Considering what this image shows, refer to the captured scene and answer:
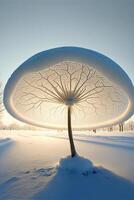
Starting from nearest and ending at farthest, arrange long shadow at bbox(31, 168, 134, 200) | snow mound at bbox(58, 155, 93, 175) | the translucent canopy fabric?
1. long shadow at bbox(31, 168, 134, 200)
2. the translucent canopy fabric
3. snow mound at bbox(58, 155, 93, 175)

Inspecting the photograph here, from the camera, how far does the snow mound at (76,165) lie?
4408 millimetres

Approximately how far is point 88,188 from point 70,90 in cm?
255

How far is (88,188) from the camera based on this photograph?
357 centimetres

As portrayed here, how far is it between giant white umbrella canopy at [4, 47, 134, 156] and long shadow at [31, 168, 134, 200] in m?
1.65

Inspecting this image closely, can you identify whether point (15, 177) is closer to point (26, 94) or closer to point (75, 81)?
point (26, 94)

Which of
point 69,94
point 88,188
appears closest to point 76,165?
point 88,188

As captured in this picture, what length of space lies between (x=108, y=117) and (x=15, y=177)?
11.0 ft

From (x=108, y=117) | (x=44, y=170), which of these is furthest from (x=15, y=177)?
(x=108, y=117)

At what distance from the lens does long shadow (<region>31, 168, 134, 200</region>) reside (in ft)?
10.6

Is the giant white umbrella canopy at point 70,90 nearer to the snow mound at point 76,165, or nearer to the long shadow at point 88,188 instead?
the snow mound at point 76,165

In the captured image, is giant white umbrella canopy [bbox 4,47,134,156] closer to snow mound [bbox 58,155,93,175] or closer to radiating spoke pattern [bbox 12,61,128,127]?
radiating spoke pattern [bbox 12,61,128,127]

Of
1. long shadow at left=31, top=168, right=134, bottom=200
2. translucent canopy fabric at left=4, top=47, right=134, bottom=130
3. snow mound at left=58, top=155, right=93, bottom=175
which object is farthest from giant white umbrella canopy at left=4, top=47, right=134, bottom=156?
long shadow at left=31, top=168, right=134, bottom=200

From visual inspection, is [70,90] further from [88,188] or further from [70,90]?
[88,188]

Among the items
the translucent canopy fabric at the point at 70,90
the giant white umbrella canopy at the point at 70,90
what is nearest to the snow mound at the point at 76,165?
the giant white umbrella canopy at the point at 70,90
